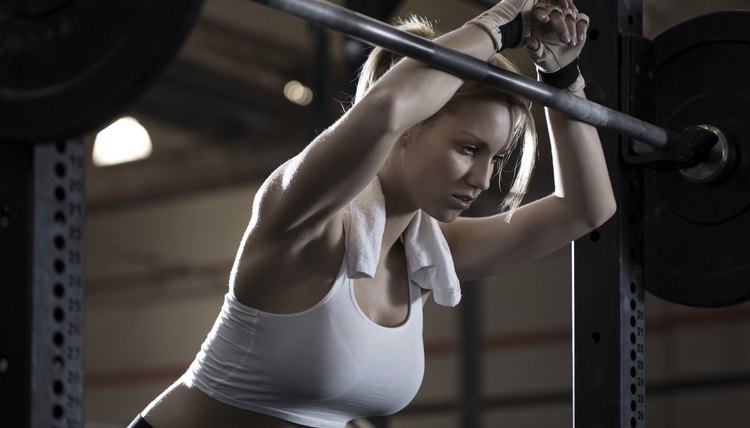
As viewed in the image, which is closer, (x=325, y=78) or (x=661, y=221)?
(x=661, y=221)

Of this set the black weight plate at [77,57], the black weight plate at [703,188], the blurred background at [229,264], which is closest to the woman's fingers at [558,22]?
the black weight plate at [703,188]

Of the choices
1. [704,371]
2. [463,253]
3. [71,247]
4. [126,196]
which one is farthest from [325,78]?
[126,196]

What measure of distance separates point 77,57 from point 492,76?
2.17ft

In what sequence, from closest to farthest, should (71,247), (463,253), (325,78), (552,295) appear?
(71,247) < (463,253) < (325,78) < (552,295)

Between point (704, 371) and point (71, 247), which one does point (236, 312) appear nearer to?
point (71, 247)

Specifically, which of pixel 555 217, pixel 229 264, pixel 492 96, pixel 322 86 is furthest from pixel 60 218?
pixel 229 264

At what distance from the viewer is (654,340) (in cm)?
822

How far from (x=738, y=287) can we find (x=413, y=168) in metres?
0.74

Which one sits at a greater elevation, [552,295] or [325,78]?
[552,295]

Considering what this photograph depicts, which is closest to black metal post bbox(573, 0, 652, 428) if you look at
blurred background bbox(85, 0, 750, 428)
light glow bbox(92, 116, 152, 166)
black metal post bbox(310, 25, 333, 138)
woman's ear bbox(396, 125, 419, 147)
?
woman's ear bbox(396, 125, 419, 147)

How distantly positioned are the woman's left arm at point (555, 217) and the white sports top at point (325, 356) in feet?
0.87

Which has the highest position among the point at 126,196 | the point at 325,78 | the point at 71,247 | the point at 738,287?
the point at 126,196

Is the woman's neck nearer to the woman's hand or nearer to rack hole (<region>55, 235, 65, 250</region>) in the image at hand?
the woman's hand

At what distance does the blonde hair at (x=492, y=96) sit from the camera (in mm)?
1764
